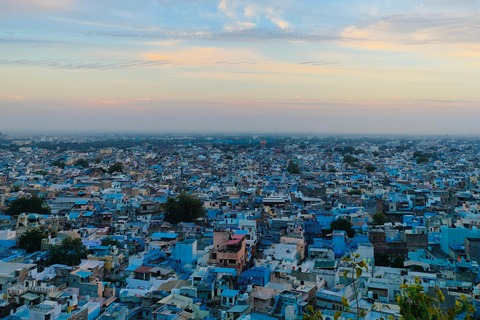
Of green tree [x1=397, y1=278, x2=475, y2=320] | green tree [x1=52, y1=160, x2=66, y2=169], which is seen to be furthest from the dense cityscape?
green tree [x1=52, y1=160, x2=66, y2=169]

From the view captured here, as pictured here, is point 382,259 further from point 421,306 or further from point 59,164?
point 59,164

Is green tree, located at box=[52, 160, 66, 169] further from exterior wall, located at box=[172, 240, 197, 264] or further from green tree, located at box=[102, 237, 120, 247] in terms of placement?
exterior wall, located at box=[172, 240, 197, 264]

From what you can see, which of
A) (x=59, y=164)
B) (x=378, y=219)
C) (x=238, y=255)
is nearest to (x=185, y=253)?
(x=238, y=255)

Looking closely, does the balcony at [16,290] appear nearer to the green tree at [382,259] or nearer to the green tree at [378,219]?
the green tree at [382,259]

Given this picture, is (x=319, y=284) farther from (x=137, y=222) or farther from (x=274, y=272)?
(x=137, y=222)

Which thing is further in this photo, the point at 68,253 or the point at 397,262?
the point at 397,262

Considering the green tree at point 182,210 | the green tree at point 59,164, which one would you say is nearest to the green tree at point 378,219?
the green tree at point 182,210
